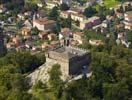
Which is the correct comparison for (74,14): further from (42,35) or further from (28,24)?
(42,35)

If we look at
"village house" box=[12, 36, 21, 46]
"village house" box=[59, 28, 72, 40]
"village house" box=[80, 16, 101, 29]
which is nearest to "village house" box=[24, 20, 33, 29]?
"village house" box=[59, 28, 72, 40]

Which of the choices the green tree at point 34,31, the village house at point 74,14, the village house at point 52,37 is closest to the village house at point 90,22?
the village house at point 74,14

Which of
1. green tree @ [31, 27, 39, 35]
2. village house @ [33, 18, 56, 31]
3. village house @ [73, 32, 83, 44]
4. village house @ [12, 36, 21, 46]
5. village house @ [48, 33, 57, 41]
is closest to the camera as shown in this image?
village house @ [73, 32, 83, 44]

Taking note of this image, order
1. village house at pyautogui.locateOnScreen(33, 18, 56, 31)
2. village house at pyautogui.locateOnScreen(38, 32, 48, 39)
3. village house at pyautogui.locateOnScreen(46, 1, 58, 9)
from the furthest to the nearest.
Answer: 1. village house at pyautogui.locateOnScreen(46, 1, 58, 9)
2. village house at pyautogui.locateOnScreen(33, 18, 56, 31)
3. village house at pyautogui.locateOnScreen(38, 32, 48, 39)

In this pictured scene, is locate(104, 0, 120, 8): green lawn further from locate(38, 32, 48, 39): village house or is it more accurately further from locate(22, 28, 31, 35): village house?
locate(22, 28, 31, 35): village house

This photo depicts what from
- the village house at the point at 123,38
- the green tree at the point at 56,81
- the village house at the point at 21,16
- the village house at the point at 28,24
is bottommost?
the village house at the point at 28,24

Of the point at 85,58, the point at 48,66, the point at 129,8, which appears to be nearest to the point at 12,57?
the point at 48,66

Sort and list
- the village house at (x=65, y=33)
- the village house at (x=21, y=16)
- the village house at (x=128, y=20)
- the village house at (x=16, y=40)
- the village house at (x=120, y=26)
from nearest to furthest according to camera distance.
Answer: the village house at (x=16, y=40), the village house at (x=65, y=33), the village house at (x=120, y=26), the village house at (x=128, y=20), the village house at (x=21, y=16)

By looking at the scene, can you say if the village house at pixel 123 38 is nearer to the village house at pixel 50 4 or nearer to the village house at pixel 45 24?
the village house at pixel 45 24

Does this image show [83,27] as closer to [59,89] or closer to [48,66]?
[48,66]
